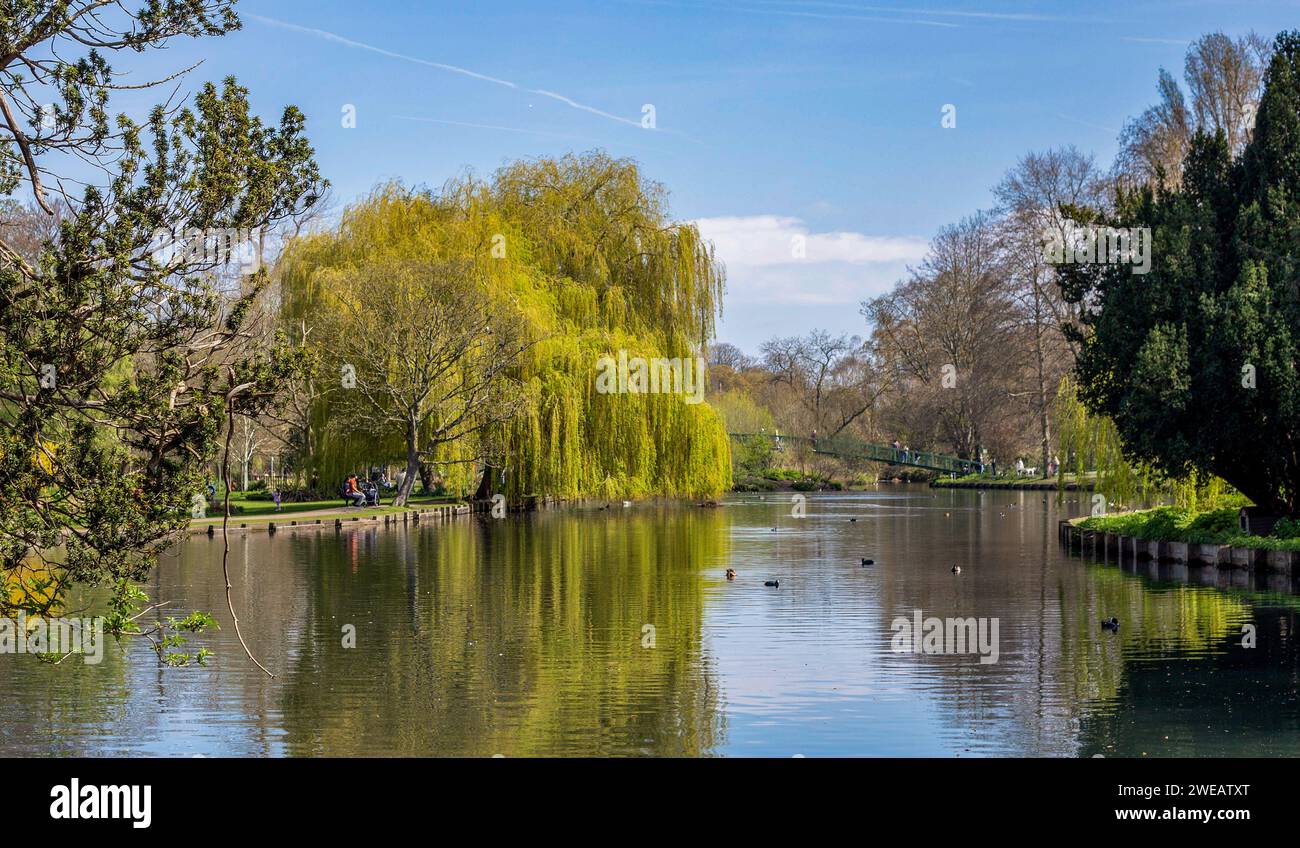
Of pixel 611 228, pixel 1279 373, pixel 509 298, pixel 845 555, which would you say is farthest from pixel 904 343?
pixel 1279 373

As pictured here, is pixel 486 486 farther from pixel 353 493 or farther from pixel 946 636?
pixel 946 636

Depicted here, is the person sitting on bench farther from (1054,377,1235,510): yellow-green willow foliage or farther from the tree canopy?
the tree canopy

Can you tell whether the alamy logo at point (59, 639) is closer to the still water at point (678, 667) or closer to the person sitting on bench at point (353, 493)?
the still water at point (678, 667)

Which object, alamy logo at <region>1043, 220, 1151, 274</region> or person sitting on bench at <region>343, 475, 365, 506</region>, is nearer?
alamy logo at <region>1043, 220, 1151, 274</region>

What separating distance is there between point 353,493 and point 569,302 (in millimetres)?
8709

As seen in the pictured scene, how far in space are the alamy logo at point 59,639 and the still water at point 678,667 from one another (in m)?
0.29

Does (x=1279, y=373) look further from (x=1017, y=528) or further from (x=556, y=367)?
(x=556, y=367)

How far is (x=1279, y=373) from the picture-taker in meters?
21.8

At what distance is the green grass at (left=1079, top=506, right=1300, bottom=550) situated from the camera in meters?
23.0

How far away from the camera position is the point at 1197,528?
83.0 feet

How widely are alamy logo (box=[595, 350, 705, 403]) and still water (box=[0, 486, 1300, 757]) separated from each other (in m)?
13.9

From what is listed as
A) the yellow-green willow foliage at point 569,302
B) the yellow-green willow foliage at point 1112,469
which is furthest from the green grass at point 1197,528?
the yellow-green willow foliage at point 569,302
